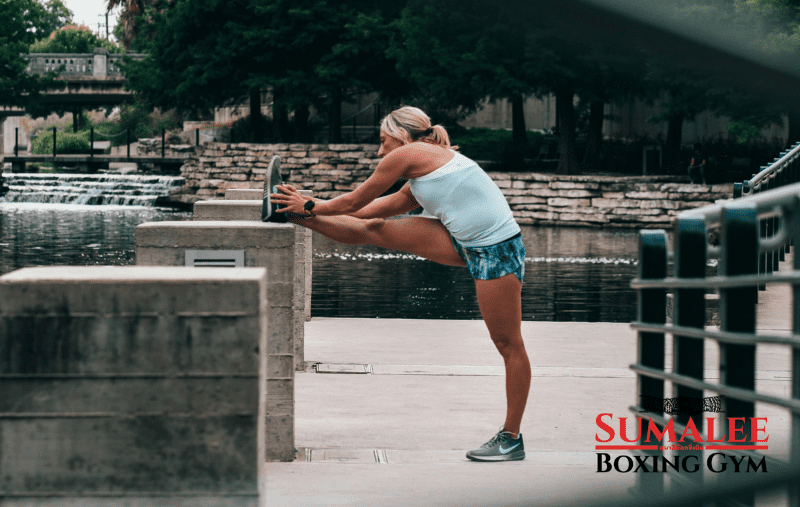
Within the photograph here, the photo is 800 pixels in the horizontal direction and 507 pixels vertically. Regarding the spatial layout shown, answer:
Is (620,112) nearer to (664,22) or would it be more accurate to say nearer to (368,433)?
(664,22)

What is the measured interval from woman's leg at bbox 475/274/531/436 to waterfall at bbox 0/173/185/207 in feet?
98.2

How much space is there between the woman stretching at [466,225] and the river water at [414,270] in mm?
5747

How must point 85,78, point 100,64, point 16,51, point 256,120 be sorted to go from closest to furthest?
1. point 256,120
2. point 16,51
3. point 85,78
4. point 100,64

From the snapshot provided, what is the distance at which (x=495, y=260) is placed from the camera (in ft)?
14.3

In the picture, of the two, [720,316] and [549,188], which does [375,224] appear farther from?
[549,188]

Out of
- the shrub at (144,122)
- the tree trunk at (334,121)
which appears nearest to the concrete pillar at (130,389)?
the tree trunk at (334,121)

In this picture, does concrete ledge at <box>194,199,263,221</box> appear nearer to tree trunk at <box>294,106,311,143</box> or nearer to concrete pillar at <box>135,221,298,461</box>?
concrete pillar at <box>135,221,298,461</box>

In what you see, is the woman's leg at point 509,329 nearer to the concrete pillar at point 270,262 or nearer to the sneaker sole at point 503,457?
the sneaker sole at point 503,457

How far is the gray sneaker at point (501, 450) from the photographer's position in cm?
435

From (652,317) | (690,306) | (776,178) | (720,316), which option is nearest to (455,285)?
(776,178)

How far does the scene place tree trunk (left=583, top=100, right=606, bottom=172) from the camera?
2917 cm

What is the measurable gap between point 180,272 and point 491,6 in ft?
84.5

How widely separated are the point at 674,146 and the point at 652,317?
2735 centimetres

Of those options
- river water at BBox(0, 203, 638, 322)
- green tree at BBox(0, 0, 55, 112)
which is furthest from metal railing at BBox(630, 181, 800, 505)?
green tree at BBox(0, 0, 55, 112)
